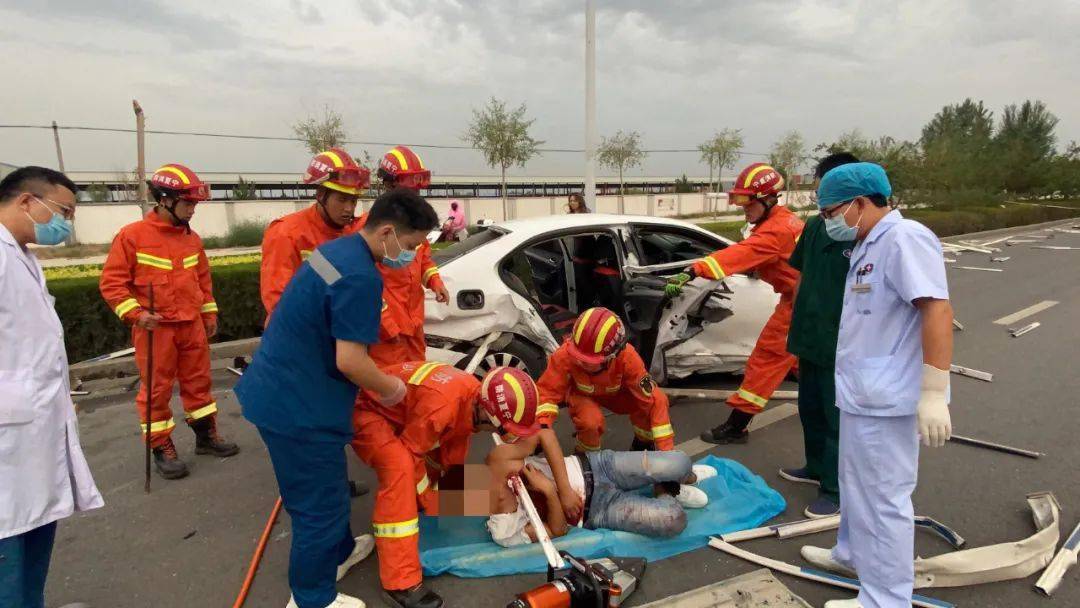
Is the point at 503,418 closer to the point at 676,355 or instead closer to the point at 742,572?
the point at 742,572

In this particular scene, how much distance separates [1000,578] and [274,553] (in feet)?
10.5

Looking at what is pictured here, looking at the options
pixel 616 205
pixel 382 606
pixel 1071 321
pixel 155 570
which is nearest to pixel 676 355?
pixel 382 606

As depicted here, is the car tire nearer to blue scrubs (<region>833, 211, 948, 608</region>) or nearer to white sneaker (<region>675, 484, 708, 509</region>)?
white sneaker (<region>675, 484, 708, 509</region>)

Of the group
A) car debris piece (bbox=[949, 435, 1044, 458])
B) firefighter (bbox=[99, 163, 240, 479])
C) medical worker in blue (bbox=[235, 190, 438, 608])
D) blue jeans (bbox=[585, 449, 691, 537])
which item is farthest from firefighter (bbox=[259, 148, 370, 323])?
car debris piece (bbox=[949, 435, 1044, 458])

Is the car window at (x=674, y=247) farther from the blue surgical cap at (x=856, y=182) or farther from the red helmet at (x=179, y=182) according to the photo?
the red helmet at (x=179, y=182)

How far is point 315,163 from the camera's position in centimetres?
318

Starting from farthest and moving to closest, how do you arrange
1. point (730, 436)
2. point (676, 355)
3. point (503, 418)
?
point (676, 355) → point (730, 436) → point (503, 418)

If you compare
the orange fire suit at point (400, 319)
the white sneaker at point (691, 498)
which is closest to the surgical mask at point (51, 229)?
the orange fire suit at point (400, 319)

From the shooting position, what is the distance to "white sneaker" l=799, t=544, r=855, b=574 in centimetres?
259

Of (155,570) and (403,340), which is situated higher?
(403,340)

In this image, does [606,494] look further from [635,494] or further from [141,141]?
[141,141]

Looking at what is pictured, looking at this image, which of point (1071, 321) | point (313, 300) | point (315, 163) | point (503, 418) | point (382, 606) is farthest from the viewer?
point (1071, 321)

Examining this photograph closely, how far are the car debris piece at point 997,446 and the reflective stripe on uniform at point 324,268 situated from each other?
4030 millimetres

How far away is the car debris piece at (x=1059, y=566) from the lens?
243 cm
